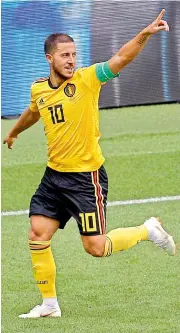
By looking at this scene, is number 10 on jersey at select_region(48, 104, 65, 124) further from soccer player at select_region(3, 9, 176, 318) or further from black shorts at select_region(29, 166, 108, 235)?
black shorts at select_region(29, 166, 108, 235)

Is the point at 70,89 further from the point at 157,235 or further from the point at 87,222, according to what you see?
the point at 157,235

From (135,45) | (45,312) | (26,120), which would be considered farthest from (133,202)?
(135,45)

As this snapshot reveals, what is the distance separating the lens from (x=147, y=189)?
12016 mm

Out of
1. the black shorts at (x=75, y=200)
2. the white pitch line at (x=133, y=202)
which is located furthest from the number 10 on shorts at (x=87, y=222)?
the white pitch line at (x=133, y=202)

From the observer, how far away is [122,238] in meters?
7.61

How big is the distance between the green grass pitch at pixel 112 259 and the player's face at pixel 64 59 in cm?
163

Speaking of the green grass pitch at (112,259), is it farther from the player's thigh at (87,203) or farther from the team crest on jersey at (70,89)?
the team crest on jersey at (70,89)

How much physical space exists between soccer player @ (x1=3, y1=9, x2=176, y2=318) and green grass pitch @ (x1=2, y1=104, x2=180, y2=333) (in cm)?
38

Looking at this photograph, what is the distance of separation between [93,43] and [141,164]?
4693 millimetres

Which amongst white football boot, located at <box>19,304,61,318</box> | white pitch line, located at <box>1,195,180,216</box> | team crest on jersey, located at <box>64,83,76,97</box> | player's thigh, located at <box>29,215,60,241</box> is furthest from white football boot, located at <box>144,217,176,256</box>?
white pitch line, located at <box>1,195,180,216</box>

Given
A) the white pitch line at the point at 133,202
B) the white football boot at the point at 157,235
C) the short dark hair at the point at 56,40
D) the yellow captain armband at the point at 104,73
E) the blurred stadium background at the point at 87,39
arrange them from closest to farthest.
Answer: the yellow captain armband at the point at 104,73 < the short dark hair at the point at 56,40 < the white football boot at the point at 157,235 < the white pitch line at the point at 133,202 < the blurred stadium background at the point at 87,39

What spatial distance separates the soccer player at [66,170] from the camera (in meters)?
7.38

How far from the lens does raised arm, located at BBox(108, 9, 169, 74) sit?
691cm

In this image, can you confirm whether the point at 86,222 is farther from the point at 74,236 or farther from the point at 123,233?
the point at 74,236
